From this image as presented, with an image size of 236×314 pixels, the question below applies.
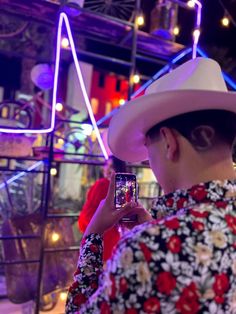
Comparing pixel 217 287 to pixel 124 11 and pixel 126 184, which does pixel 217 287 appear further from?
pixel 124 11

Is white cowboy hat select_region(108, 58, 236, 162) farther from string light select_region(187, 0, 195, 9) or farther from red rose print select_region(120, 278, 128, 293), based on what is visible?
string light select_region(187, 0, 195, 9)

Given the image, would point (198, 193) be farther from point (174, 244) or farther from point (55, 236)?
point (55, 236)

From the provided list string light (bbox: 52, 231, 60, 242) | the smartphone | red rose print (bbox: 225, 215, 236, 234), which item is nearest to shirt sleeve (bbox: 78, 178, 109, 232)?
string light (bbox: 52, 231, 60, 242)

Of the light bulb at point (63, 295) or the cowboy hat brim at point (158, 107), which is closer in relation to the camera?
the cowboy hat brim at point (158, 107)

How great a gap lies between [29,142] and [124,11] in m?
1.69

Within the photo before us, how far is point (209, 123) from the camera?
86cm

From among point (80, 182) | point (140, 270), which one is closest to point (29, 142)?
point (140, 270)

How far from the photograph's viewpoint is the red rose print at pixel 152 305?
0.74m

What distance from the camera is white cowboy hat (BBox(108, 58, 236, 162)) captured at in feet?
2.89

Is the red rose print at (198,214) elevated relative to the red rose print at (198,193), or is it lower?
lower

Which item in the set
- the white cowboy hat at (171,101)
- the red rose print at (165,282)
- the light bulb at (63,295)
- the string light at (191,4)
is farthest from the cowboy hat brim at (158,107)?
the light bulb at (63,295)

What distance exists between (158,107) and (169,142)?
101 mm

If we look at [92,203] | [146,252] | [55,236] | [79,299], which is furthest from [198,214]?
[55,236]

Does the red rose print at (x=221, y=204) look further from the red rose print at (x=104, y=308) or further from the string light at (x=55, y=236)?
the string light at (x=55, y=236)
